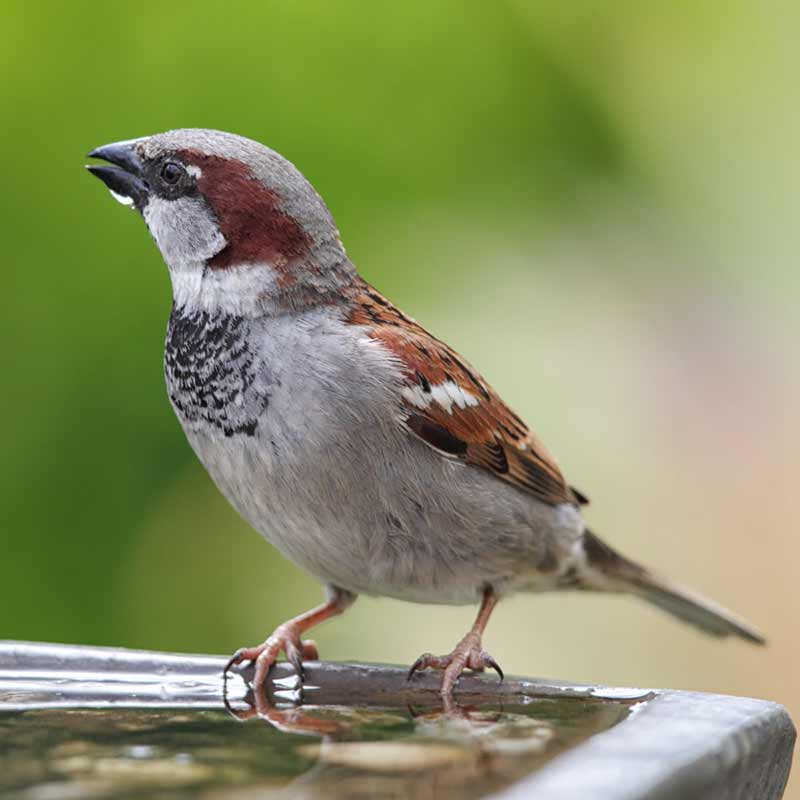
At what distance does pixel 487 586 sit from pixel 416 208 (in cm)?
144

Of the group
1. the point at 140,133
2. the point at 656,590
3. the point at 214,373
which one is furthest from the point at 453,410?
the point at 140,133

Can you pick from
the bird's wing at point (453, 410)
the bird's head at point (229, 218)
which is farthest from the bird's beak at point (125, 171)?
the bird's wing at point (453, 410)

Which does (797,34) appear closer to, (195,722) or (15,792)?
(195,722)

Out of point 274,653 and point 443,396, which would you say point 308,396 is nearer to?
Result: point 443,396

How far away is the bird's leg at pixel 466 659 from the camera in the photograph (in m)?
2.16

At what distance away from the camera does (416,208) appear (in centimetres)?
→ 382

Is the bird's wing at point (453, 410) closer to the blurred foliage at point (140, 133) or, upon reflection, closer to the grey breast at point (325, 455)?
the grey breast at point (325, 455)

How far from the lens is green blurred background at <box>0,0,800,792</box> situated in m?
3.42

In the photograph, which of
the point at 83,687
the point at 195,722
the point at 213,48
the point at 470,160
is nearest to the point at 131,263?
the point at 213,48

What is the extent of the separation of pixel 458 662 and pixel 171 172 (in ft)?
3.23

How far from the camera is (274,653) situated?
7.79ft

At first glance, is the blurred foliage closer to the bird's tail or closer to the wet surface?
the bird's tail

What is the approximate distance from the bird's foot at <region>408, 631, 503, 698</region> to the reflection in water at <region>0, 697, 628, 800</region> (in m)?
0.17

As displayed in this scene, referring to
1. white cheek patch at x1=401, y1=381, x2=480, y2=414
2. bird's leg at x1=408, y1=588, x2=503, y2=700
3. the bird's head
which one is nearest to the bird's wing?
white cheek patch at x1=401, y1=381, x2=480, y2=414
